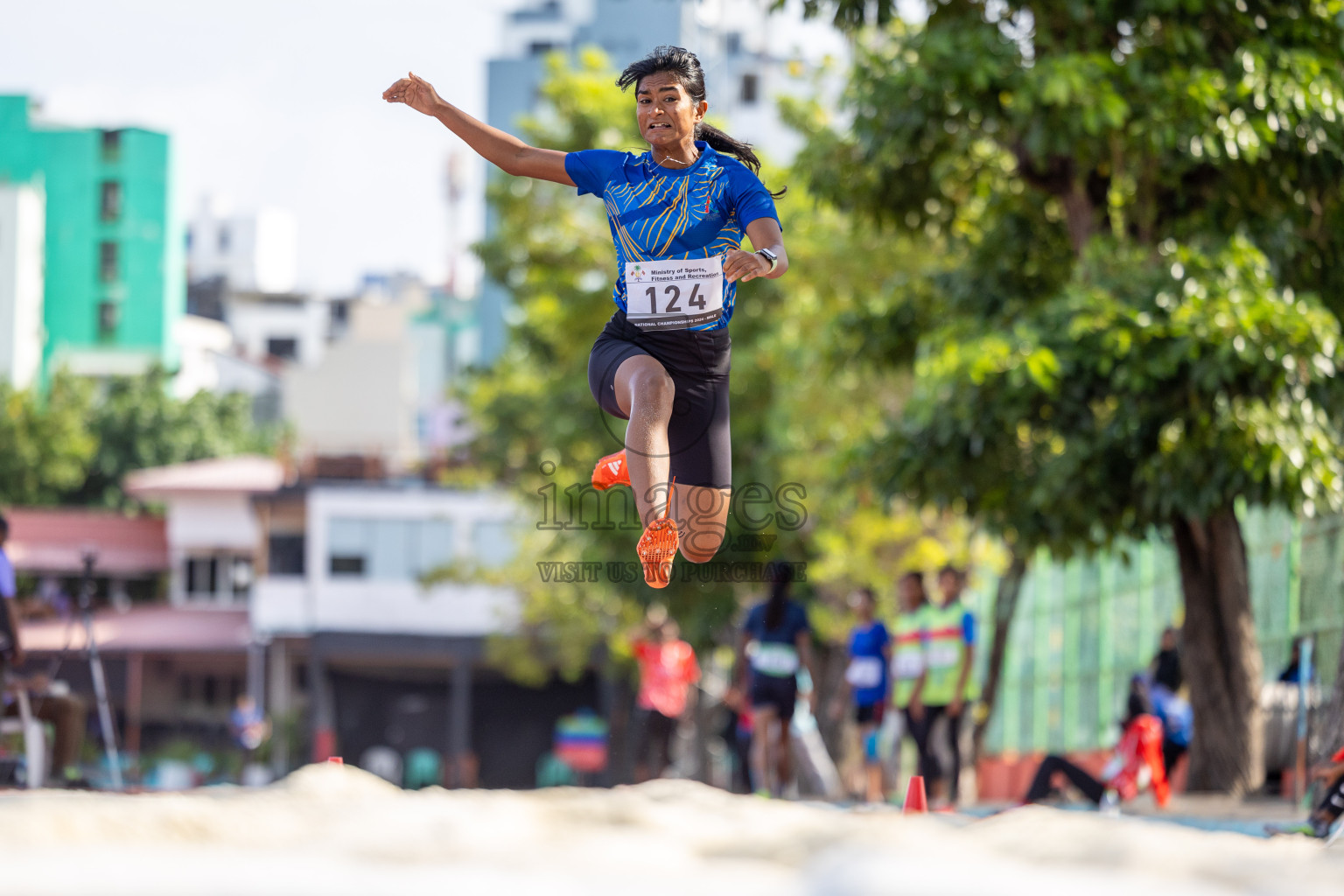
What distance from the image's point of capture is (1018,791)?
2309 centimetres

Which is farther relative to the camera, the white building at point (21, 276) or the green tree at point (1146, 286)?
the white building at point (21, 276)

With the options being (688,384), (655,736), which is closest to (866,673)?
(655,736)

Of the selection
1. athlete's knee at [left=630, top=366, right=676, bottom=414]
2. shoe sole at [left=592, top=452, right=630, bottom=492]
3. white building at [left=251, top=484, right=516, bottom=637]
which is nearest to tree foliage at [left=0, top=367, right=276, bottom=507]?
white building at [left=251, top=484, right=516, bottom=637]

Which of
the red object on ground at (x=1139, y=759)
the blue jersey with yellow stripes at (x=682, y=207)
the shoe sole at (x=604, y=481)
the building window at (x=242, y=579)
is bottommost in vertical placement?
the building window at (x=242, y=579)

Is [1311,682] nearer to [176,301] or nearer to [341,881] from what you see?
[341,881]

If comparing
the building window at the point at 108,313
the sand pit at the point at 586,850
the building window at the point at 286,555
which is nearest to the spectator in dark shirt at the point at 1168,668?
the sand pit at the point at 586,850

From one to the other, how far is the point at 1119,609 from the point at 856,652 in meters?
9.67

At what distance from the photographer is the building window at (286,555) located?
43438 mm

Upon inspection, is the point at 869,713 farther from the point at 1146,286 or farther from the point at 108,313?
the point at 108,313

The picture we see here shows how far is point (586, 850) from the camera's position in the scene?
3404 mm

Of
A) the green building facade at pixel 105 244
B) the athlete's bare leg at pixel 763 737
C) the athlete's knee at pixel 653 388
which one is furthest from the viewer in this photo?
the green building facade at pixel 105 244

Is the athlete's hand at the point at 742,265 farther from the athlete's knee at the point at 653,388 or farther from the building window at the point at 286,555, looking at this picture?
the building window at the point at 286,555

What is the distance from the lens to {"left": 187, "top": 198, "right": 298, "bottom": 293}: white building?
81.1 meters

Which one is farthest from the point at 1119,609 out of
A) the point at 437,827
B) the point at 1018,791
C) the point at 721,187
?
the point at 437,827
